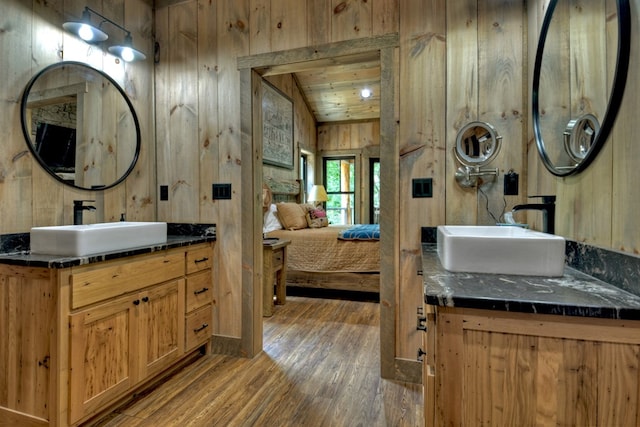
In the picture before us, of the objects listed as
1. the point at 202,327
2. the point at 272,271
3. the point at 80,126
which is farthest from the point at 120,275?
the point at 272,271

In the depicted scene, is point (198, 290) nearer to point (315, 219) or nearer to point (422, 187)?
point (422, 187)

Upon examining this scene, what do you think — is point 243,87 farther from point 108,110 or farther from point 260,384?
point 260,384

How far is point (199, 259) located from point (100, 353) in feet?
2.77

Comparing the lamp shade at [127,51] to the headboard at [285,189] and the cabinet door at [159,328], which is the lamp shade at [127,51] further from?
the headboard at [285,189]

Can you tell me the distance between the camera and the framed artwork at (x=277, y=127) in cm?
470

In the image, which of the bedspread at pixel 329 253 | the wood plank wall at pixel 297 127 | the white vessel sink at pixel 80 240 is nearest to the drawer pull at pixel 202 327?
the white vessel sink at pixel 80 240

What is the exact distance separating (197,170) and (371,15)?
1.64 metres

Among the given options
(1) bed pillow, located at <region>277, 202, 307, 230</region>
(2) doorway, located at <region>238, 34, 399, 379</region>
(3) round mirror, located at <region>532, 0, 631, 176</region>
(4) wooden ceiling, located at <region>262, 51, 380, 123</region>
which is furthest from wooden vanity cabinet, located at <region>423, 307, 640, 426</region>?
(4) wooden ceiling, located at <region>262, 51, 380, 123</region>

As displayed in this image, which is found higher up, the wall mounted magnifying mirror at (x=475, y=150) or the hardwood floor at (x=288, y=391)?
the wall mounted magnifying mirror at (x=475, y=150)

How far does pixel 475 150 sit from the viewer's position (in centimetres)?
194

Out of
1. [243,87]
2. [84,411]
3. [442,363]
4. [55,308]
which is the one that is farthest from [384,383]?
[243,87]

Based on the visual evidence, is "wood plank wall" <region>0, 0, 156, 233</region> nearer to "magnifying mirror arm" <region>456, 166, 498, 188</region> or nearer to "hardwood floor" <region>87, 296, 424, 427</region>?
"hardwood floor" <region>87, 296, 424, 427</region>

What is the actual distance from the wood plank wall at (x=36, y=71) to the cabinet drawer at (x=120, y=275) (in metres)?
0.60

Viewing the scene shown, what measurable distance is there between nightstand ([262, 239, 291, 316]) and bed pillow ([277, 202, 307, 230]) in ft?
2.07
